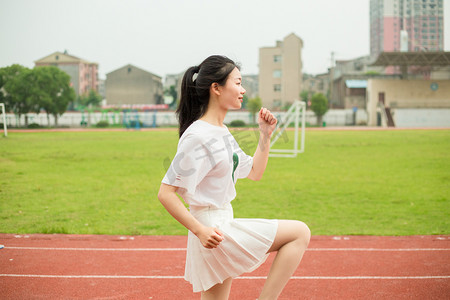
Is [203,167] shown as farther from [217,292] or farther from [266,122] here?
[217,292]

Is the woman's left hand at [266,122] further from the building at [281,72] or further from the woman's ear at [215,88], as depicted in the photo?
the building at [281,72]

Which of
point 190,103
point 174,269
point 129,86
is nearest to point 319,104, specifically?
point 129,86

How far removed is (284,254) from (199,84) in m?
0.97

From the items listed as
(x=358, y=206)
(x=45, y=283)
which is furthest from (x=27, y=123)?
(x=45, y=283)

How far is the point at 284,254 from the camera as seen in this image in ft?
8.05

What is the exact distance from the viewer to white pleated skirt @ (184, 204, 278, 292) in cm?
240

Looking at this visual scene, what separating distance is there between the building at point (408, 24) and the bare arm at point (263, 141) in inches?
595

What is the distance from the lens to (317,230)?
7.38m

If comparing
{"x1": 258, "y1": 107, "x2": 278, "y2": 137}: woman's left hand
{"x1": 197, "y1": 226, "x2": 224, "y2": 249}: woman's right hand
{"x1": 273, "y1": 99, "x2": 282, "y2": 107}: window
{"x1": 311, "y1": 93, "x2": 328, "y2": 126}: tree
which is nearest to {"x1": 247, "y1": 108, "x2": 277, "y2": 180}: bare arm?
{"x1": 258, "y1": 107, "x2": 278, "y2": 137}: woman's left hand

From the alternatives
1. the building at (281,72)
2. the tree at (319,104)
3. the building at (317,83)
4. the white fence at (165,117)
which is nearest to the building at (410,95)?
the white fence at (165,117)

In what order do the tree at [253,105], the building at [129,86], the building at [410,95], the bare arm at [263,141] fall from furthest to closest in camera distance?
the building at [129,86]
the tree at [253,105]
the building at [410,95]
the bare arm at [263,141]

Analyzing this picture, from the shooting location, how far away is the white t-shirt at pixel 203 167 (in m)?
2.37

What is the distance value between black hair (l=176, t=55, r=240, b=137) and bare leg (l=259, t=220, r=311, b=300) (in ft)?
2.43

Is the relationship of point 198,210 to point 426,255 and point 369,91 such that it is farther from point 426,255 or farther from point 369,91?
point 369,91
